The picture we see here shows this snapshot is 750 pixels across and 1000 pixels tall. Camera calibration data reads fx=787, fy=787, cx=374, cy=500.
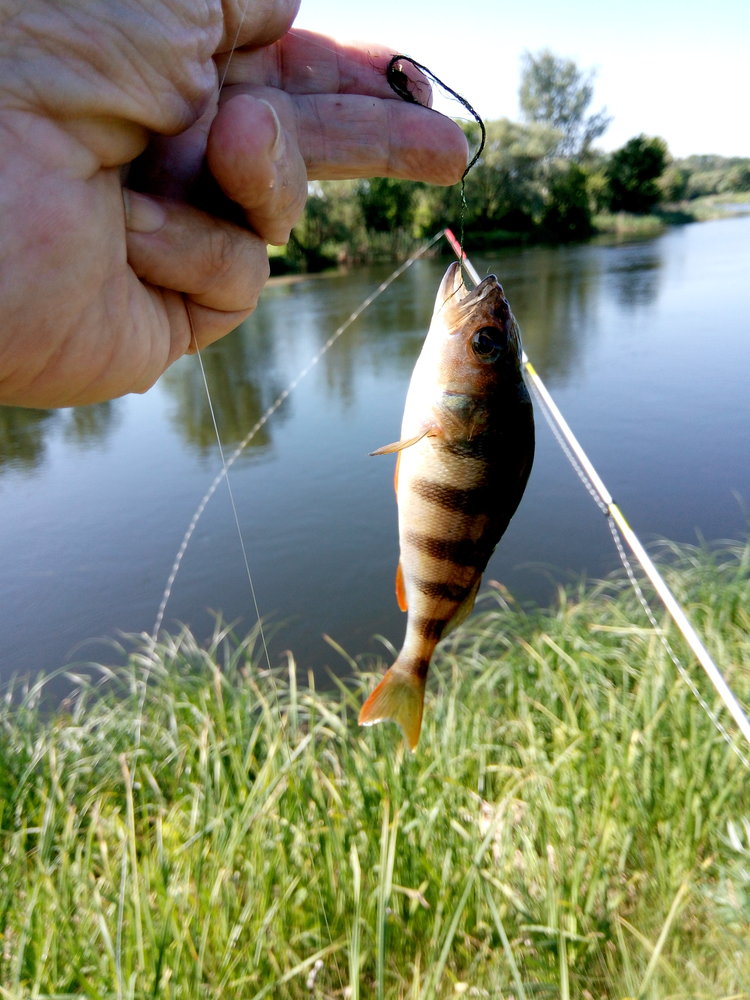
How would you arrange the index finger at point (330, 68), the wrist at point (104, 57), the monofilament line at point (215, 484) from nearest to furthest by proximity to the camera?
the wrist at point (104, 57), the index finger at point (330, 68), the monofilament line at point (215, 484)

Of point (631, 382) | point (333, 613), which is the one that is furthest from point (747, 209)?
point (333, 613)

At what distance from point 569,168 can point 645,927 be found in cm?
1863

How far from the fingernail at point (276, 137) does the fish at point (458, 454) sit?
0.40 metres

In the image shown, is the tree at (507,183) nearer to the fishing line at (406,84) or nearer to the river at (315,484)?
the river at (315,484)

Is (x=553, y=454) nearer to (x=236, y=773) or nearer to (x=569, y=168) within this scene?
(x=236, y=773)

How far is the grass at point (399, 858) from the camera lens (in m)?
2.21

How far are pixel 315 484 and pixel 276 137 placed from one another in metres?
6.64

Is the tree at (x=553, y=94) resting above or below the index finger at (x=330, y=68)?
above

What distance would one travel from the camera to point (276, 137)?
145cm

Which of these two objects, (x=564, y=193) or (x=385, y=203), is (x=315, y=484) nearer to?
(x=385, y=203)

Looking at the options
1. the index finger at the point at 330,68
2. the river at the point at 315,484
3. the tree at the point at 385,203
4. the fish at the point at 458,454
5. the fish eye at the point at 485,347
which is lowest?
the river at the point at 315,484

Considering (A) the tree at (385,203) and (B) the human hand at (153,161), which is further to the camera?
(A) the tree at (385,203)

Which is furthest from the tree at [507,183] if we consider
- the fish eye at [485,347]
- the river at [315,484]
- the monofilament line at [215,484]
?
the fish eye at [485,347]

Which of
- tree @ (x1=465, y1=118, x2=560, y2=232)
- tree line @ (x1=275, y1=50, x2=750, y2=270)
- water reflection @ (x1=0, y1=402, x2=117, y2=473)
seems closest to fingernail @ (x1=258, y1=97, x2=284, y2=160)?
tree line @ (x1=275, y1=50, x2=750, y2=270)
